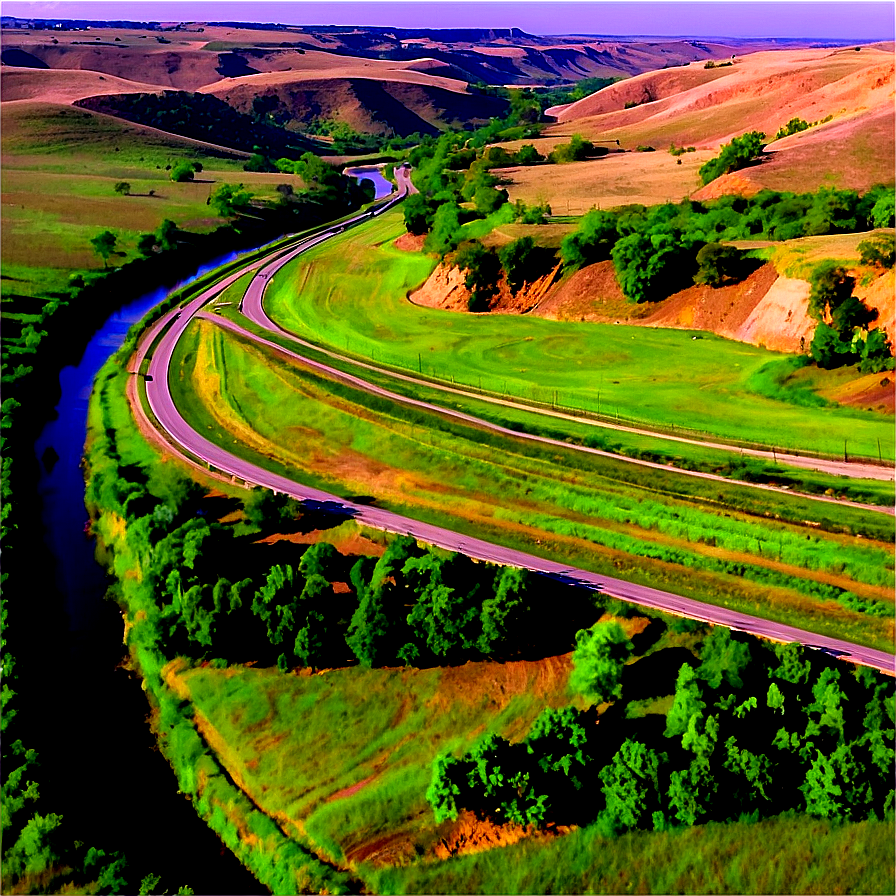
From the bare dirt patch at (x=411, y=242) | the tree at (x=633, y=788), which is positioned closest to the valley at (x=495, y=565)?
the tree at (x=633, y=788)

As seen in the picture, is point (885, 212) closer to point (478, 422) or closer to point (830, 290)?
point (830, 290)

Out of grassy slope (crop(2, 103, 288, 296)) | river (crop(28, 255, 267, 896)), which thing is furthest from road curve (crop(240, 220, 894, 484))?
grassy slope (crop(2, 103, 288, 296))

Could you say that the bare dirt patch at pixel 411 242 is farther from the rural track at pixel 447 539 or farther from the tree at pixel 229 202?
the tree at pixel 229 202

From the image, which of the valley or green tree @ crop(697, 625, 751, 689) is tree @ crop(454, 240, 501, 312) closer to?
the valley

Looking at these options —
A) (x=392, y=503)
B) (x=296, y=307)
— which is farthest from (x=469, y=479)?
(x=296, y=307)

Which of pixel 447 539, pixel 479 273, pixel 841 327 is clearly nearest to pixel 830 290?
pixel 841 327

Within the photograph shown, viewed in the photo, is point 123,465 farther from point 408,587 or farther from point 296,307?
point 296,307
